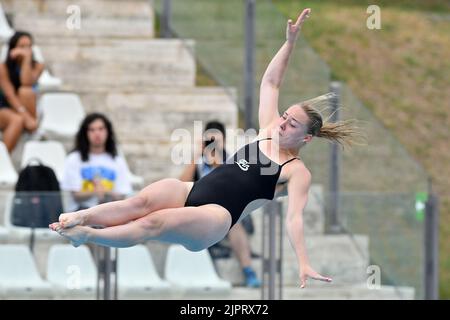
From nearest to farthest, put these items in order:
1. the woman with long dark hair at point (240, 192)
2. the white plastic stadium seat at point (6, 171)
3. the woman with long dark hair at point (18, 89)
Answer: the woman with long dark hair at point (240, 192) < the white plastic stadium seat at point (6, 171) < the woman with long dark hair at point (18, 89)

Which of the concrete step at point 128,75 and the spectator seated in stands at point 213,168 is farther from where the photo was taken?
the concrete step at point 128,75

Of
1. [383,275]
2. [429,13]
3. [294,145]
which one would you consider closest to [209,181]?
[294,145]

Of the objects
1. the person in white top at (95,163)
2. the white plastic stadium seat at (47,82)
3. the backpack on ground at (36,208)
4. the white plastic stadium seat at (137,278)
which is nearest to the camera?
the backpack on ground at (36,208)

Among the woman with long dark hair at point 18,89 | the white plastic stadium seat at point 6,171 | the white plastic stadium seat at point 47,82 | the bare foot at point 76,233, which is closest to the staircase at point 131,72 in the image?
the white plastic stadium seat at point 47,82

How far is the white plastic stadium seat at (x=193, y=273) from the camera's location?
15.3 m

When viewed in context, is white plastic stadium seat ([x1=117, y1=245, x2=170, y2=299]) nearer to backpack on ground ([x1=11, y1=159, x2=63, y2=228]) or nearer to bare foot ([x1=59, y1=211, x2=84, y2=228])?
backpack on ground ([x1=11, y1=159, x2=63, y2=228])

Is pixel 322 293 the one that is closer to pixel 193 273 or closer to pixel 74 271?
pixel 193 273

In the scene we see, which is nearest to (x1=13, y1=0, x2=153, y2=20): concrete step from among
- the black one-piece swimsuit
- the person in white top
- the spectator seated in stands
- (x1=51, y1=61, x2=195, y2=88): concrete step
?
(x1=51, y1=61, x2=195, y2=88): concrete step

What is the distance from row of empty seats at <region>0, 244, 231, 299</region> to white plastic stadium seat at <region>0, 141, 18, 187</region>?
5.12 feet

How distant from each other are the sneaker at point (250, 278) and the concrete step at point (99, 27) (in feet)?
16.2

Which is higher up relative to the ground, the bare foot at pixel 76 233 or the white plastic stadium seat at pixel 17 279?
the bare foot at pixel 76 233

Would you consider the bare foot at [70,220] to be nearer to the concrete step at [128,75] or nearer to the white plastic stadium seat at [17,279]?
the white plastic stadium seat at [17,279]
